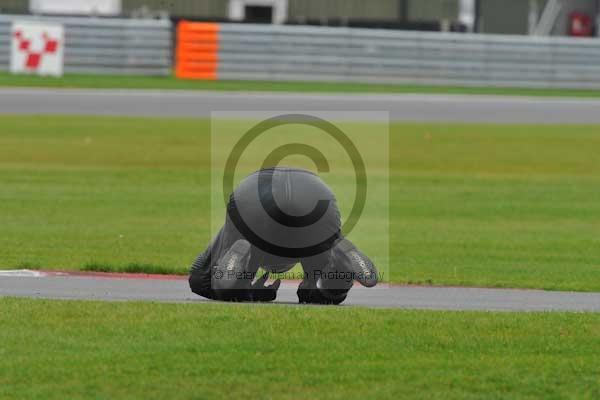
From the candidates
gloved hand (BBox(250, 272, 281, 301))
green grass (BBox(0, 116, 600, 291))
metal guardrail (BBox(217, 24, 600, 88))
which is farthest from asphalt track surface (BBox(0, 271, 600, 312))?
metal guardrail (BBox(217, 24, 600, 88))

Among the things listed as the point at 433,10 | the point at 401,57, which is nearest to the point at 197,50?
the point at 401,57

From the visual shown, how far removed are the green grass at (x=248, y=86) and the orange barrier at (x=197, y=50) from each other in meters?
0.51

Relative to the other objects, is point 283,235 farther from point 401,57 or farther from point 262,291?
point 401,57

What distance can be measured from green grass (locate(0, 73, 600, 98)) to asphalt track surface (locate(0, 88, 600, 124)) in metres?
1.52

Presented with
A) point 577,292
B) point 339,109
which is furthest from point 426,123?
point 577,292

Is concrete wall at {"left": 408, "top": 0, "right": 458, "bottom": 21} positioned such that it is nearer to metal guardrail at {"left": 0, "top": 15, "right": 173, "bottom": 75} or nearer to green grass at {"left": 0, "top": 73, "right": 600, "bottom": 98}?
green grass at {"left": 0, "top": 73, "right": 600, "bottom": 98}

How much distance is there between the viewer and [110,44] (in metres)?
34.8

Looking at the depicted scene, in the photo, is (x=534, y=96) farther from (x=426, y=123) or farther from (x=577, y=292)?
(x=577, y=292)

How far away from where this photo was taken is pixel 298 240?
8867 mm

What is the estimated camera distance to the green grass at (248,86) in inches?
1275

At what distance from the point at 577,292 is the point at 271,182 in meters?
3.15

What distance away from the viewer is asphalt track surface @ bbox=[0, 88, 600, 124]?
2730cm

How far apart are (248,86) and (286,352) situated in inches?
1039

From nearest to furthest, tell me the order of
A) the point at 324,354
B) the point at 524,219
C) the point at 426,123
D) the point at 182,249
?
the point at 324,354 → the point at 182,249 → the point at 524,219 → the point at 426,123
